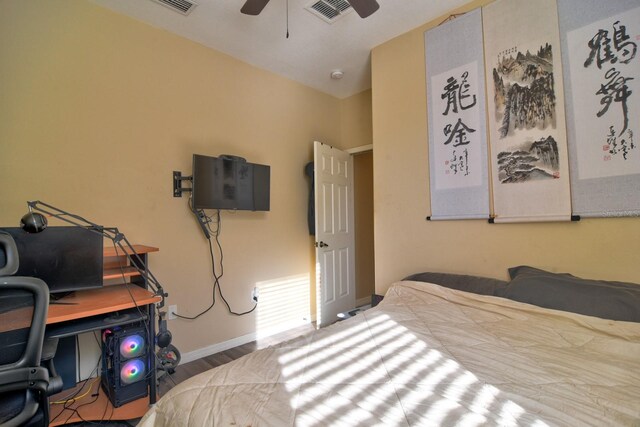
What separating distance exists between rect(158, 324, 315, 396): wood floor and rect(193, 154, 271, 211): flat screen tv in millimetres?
1357

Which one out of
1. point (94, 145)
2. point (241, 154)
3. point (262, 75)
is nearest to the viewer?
point (94, 145)

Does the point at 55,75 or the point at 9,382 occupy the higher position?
the point at 55,75

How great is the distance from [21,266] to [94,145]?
3.16ft

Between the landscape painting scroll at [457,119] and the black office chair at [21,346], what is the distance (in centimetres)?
240

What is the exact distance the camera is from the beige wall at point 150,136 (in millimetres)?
1850

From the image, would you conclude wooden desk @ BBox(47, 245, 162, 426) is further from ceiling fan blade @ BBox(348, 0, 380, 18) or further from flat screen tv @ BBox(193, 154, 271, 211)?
ceiling fan blade @ BBox(348, 0, 380, 18)

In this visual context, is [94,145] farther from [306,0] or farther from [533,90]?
[533,90]

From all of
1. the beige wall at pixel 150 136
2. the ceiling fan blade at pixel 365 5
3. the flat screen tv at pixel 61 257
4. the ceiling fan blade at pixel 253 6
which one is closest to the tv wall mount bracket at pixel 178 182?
the beige wall at pixel 150 136

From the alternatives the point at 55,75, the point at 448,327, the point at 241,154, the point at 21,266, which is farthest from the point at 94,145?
the point at 448,327

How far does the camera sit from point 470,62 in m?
2.14

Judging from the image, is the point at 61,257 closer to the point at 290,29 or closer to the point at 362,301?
the point at 290,29

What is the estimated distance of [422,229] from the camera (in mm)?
2391

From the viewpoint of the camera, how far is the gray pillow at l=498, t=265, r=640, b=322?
1.35 metres

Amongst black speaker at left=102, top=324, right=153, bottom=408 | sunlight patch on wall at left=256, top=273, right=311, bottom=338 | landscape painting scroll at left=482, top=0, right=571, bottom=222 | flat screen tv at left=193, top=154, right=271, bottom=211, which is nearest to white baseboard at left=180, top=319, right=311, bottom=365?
sunlight patch on wall at left=256, top=273, right=311, bottom=338
